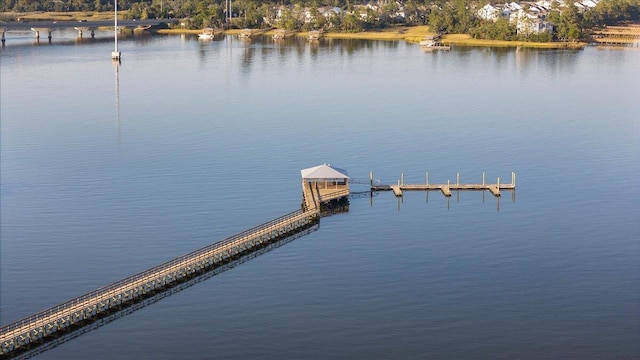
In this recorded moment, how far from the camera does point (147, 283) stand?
32.5 metres

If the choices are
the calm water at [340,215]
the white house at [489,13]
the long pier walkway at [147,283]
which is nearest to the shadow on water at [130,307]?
the long pier walkway at [147,283]

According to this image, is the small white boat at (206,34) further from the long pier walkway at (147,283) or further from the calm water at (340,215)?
the long pier walkway at (147,283)

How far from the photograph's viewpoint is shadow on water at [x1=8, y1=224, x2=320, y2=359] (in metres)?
28.5

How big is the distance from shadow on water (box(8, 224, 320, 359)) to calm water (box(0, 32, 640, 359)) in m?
0.38

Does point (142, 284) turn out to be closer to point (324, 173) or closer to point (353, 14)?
point (324, 173)

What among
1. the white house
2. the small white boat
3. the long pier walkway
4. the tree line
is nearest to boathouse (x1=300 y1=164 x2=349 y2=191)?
the long pier walkway

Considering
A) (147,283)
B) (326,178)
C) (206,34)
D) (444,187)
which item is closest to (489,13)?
(206,34)

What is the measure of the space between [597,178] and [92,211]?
75.9ft

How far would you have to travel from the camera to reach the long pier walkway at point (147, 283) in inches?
1133

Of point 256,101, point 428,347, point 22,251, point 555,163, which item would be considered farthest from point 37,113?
point 428,347

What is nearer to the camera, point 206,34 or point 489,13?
point 489,13

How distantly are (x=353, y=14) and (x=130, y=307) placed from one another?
293 feet

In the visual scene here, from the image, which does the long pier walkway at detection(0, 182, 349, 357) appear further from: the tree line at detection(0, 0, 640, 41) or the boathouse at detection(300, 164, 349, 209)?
the tree line at detection(0, 0, 640, 41)

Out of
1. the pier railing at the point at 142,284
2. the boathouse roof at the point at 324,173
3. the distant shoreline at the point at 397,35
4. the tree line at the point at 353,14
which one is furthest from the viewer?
the tree line at the point at 353,14
